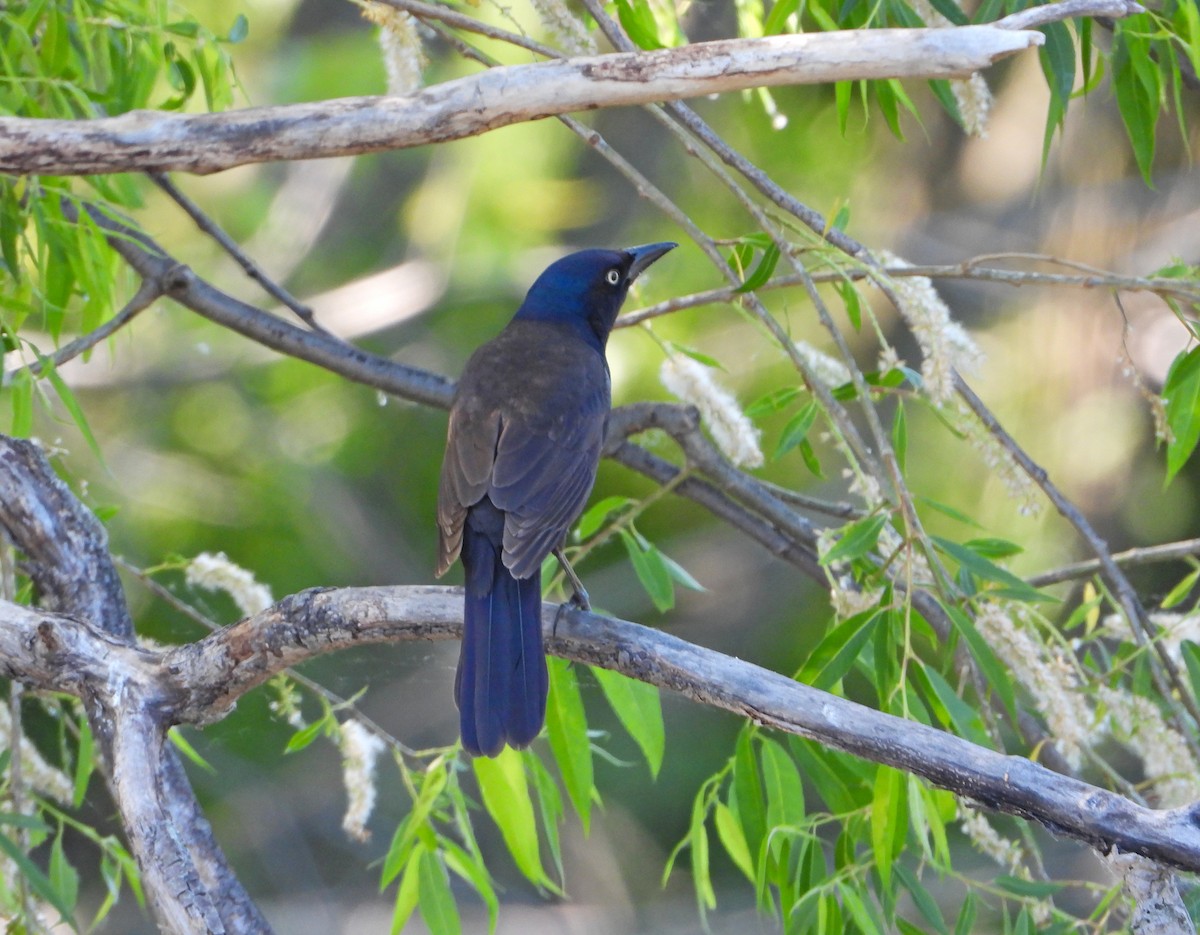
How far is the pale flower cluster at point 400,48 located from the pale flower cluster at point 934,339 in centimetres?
101

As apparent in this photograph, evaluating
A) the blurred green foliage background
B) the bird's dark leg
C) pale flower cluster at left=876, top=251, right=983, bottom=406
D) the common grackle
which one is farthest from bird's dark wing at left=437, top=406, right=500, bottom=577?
the blurred green foliage background

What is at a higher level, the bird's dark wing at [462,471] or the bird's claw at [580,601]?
the bird's dark wing at [462,471]

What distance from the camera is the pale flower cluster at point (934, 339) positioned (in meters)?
2.30

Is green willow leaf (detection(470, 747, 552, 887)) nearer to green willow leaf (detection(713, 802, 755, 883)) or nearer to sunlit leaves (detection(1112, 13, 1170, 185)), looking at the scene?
green willow leaf (detection(713, 802, 755, 883))

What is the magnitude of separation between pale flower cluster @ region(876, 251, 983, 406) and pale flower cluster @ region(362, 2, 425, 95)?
39.9 inches

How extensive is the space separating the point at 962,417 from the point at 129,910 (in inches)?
225

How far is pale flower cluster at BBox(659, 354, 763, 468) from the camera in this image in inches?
111

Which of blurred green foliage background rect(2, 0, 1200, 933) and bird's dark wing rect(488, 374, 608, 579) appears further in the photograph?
blurred green foliage background rect(2, 0, 1200, 933)

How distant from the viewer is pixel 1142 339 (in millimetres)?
5109

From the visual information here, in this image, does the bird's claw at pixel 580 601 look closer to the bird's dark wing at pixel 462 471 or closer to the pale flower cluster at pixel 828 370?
the bird's dark wing at pixel 462 471

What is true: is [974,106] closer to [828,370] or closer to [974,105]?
[974,105]

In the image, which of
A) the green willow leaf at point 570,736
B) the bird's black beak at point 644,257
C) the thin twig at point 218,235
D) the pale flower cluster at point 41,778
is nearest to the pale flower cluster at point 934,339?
the green willow leaf at point 570,736

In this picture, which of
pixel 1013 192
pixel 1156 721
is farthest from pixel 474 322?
pixel 1156 721

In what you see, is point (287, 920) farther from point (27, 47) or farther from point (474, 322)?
point (27, 47)
